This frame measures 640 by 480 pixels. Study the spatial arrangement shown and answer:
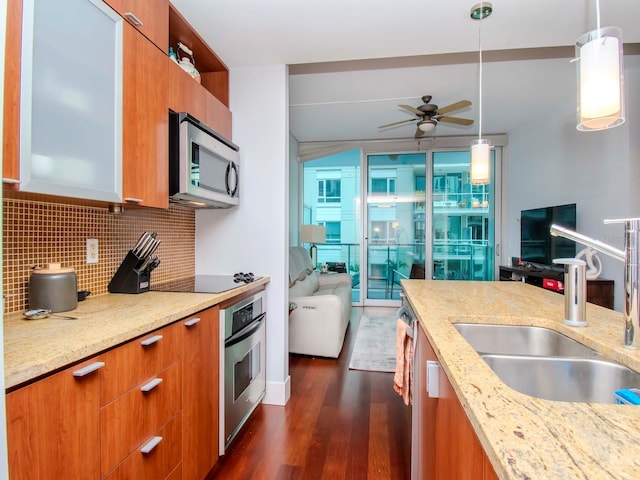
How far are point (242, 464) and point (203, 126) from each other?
1906 mm

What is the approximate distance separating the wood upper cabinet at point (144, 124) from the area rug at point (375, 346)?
2.32 m

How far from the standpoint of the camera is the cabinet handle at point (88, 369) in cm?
86

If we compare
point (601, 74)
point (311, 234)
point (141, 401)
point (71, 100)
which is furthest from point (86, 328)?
point (311, 234)

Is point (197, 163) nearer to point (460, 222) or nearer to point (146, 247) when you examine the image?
point (146, 247)

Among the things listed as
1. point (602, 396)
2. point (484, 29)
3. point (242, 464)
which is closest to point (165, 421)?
point (242, 464)

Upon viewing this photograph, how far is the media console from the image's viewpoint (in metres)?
3.13

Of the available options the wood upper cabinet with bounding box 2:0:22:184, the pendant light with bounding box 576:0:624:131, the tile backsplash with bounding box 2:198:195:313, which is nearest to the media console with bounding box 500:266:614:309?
the pendant light with bounding box 576:0:624:131

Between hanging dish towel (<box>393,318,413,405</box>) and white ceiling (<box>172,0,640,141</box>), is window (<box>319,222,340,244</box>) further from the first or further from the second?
hanging dish towel (<box>393,318,413,405</box>)

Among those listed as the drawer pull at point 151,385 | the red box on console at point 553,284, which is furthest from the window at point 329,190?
the drawer pull at point 151,385

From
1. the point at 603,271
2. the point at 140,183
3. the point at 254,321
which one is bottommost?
the point at 254,321

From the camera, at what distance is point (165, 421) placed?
4.04 ft

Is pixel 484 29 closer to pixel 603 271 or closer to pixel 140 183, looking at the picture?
pixel 140 183

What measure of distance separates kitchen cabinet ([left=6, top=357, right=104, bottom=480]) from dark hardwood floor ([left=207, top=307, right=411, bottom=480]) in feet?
3.18

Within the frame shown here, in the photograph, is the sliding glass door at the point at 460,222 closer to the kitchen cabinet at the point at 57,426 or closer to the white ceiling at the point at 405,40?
the white ceiling at the point at 405,40
